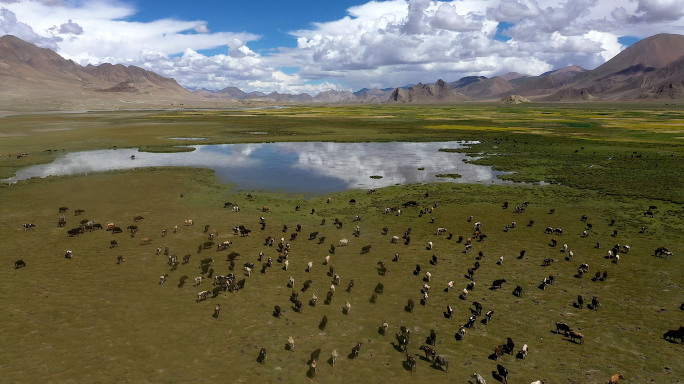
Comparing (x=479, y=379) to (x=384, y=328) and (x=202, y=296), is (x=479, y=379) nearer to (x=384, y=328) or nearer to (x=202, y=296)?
(x=384, y=328)

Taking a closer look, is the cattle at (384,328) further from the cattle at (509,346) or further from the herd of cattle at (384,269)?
the cattle at (509,346)

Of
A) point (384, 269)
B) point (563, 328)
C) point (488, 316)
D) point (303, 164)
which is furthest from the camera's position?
point (303, 164)

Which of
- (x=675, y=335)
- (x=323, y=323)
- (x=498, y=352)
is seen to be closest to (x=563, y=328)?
(x=498, y=352)

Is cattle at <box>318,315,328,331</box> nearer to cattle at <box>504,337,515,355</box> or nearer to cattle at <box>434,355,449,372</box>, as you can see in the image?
cattle at <box>434,355,449,372</box>

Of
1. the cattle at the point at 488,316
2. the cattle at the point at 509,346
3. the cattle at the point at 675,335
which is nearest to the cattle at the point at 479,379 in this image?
the cattle at the point at 509,346

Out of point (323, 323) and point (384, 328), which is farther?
point (323, 323)
